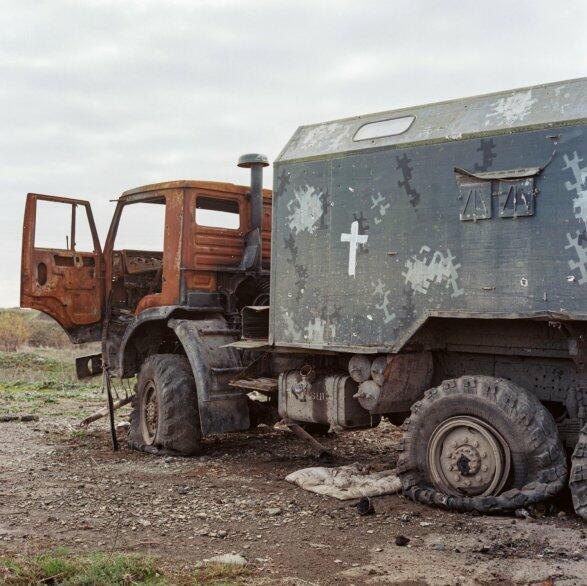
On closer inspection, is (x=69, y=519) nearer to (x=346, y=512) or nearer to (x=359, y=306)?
(x=346, y=512)

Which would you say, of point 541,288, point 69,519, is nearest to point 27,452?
point 69,519

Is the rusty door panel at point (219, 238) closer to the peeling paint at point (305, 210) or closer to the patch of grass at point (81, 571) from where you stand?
the peeling paint at point (305, 210)

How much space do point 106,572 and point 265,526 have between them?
1530 millimetres

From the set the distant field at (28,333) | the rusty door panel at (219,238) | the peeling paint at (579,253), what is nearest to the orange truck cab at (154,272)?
the rusty door panel at (219,238)

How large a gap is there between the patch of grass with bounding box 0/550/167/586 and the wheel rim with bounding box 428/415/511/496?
7.93 feet

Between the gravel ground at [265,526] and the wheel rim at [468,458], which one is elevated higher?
the wheel rim at [468,458]

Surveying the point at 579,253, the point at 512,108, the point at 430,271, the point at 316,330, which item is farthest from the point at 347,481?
the point at 512,108

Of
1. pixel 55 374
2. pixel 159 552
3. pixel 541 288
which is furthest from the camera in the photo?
pixel 55 374

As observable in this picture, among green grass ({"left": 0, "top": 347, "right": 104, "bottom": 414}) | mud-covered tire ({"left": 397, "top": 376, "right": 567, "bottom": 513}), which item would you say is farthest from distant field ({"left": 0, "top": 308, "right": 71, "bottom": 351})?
mud-covered tire ({"left": 397, "top": 376, "right": 567, "bottom": 513})

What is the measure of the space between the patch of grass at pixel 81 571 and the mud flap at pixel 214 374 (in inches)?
139

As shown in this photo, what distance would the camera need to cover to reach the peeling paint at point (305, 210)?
6.93 meters

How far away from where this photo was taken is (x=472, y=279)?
230 inches

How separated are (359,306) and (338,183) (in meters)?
1.07

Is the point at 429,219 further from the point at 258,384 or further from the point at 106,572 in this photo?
the point at 106,572
